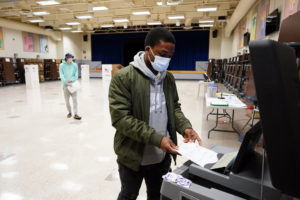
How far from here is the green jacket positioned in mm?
995

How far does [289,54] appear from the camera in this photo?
395 mm

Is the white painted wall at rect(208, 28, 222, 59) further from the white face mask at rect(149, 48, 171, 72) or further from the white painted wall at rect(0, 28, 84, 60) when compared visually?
the white face mask at rect(149, 48, 171, 72)

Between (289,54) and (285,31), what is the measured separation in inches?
125

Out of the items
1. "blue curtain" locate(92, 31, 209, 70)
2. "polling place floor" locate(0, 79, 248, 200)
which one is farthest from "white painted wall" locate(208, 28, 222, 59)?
"polling place floor" locate(0, 79, 248, 200)

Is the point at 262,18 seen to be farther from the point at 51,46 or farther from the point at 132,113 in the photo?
the point at 51,46

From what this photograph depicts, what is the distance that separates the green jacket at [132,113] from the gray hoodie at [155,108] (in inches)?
1.1

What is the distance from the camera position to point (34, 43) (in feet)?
47.3

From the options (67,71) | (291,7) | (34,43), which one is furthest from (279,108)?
(34,43)

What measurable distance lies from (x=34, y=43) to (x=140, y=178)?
52.8ft

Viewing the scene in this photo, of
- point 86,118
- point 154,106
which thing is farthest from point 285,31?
point 86,118

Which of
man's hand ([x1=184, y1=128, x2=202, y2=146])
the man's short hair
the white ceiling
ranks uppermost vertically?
the white ceiling

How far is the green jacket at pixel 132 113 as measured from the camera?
1.00 metres

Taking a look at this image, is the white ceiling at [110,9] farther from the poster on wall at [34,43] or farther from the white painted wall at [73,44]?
the white painted wall at [73,44]

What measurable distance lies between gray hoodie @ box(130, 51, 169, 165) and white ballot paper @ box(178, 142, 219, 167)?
25 centimetres
